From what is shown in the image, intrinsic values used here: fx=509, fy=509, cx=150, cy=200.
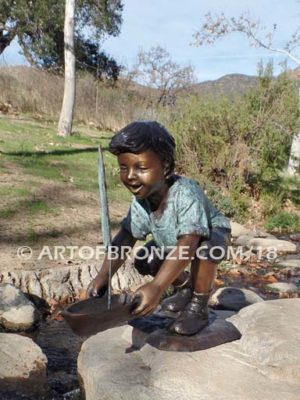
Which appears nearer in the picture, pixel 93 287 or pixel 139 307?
pixel 139 307

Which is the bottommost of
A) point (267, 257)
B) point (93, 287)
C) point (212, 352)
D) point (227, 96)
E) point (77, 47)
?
point (267, 257)

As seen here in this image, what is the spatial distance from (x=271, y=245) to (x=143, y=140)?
603cm

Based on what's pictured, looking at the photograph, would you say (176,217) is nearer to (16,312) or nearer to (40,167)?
(16,312)

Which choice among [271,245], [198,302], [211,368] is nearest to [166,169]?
[198,302]

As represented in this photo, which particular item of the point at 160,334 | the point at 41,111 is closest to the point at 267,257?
the point at 160,334

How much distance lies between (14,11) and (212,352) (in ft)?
65.6

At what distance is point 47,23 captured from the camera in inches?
794

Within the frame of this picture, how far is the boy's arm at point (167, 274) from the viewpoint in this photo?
207cm

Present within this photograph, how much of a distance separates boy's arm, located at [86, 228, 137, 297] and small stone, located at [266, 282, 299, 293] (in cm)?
366

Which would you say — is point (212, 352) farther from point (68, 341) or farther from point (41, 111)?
point (41, 111)

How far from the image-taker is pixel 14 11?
65.4 feet

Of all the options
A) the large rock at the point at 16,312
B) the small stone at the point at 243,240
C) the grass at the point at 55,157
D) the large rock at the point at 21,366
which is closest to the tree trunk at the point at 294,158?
the small stone at the point at 243,240

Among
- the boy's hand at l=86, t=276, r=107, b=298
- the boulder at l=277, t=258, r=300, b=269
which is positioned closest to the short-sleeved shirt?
the boy's hand at l=86, t=276, r=107, b=298

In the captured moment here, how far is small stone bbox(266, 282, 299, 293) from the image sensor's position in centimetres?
579
